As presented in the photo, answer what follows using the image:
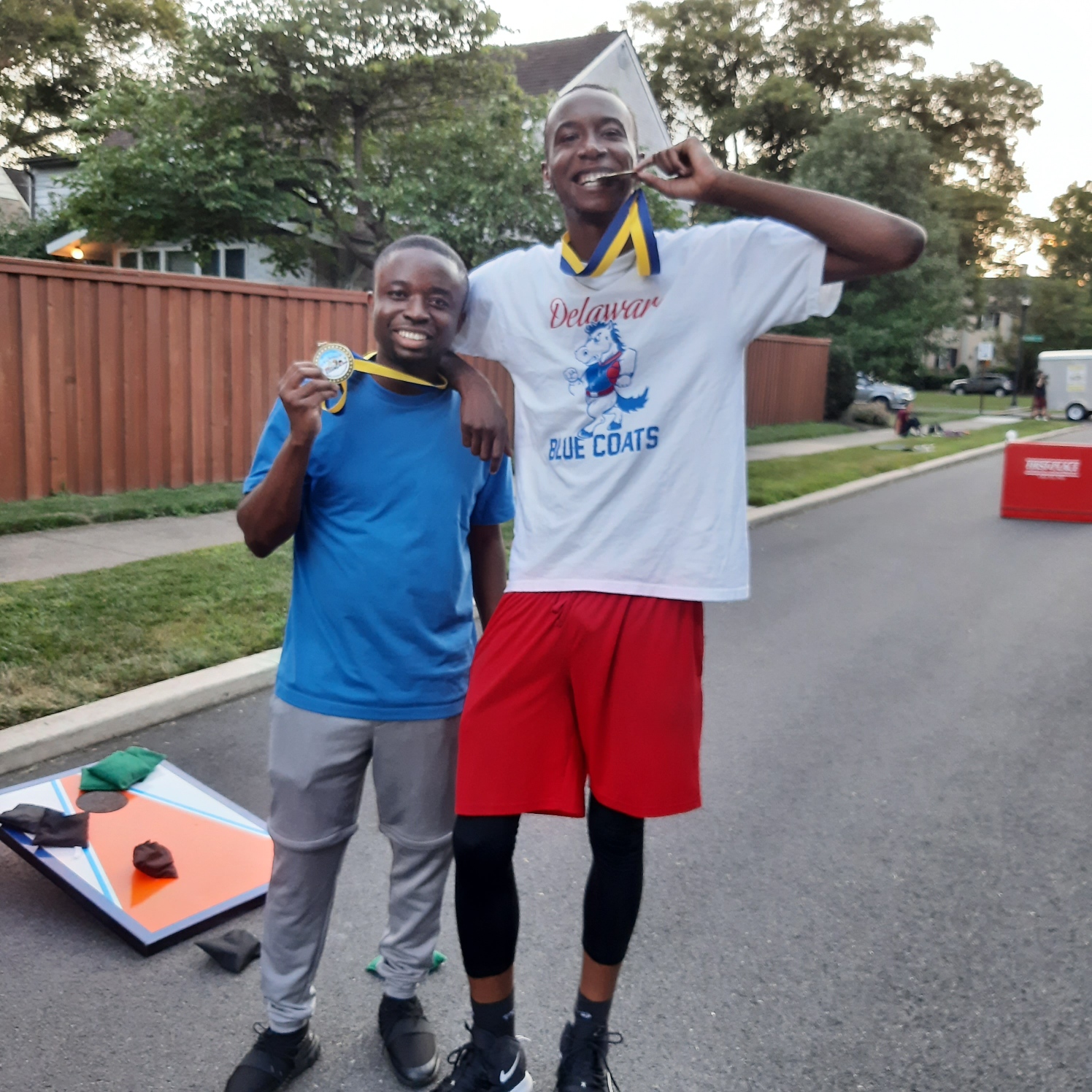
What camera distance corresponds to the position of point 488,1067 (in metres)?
2.41

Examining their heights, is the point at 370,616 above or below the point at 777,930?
above

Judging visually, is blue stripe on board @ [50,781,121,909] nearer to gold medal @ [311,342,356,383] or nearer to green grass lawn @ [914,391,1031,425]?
gold medal @ [311,342,356,383]

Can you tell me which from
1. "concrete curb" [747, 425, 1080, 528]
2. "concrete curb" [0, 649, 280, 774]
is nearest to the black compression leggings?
"concrete curb" [0, 649, 280, 774]

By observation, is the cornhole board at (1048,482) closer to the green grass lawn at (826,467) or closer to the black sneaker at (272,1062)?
the green grass lawn at (826,467)

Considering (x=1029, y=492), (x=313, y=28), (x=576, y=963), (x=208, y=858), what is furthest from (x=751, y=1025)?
(x=313, y=28)

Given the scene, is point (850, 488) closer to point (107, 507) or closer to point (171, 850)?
point (107, 507)

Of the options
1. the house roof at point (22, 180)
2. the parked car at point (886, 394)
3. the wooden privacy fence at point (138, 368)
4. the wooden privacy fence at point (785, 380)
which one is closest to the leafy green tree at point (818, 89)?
the parked car at point (886, 394)

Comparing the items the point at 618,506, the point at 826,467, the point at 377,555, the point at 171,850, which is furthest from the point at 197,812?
the point at 826,467

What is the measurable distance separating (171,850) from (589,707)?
182 centimetres

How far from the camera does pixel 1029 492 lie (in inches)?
534

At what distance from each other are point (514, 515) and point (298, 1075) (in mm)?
1346

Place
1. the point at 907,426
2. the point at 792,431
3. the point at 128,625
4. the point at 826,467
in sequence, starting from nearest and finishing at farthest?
the point at 128,625 → the point at 826,467 → the point at 792,431 → the point at 907,426

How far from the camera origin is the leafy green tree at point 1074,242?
61.9m

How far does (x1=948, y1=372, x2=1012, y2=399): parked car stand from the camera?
56281 millimetres
